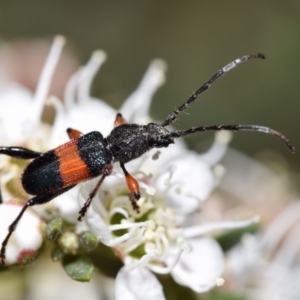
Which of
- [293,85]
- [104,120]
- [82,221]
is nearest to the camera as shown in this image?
[82,221]

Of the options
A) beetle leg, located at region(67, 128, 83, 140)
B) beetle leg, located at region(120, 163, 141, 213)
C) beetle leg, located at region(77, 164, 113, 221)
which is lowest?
beetle leg, located at region(67, 128, 83, 140)

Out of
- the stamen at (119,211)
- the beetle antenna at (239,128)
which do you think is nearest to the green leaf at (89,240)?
the stamen at (119,211)

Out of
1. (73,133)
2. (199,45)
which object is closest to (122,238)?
(73,133)

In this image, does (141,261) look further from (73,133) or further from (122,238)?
(73,133)

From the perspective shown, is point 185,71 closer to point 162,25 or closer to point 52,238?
point 162,25

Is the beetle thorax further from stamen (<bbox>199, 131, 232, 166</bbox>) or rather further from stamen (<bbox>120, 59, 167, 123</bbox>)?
stamen (<bbox>199, 131, 232, 166</bbox>)

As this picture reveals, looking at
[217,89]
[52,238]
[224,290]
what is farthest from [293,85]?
[52,238]

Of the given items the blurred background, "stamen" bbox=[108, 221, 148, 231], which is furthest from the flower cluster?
the blurred background
